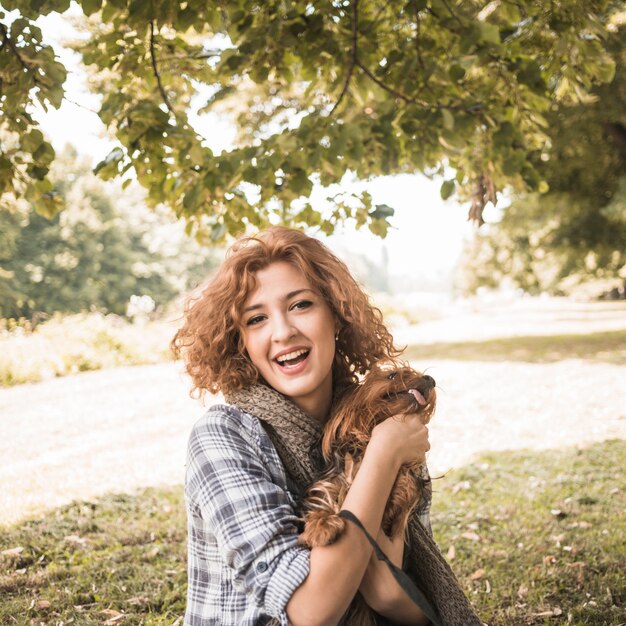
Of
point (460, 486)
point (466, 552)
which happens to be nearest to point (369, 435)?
point (466, 552)

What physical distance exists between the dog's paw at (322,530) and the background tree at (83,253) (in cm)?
3352

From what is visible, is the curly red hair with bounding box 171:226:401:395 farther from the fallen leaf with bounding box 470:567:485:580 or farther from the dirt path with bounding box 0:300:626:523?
the dirt path with bounding box 0:300:626:523

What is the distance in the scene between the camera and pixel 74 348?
14195mm

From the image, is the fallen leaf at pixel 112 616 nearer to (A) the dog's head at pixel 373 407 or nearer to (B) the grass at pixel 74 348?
(A) the dog's head at pixel 373 407

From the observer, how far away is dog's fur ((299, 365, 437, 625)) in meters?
2.04

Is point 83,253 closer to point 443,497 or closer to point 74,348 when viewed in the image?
point 74,348

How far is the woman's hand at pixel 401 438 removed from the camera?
6.50 feet

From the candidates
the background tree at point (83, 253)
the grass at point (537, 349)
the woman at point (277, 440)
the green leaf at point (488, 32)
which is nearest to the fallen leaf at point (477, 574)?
→ the woman at point (277, 440)

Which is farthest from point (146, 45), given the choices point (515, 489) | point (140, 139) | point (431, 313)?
point (431, 313)

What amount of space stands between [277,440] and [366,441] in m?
0.32

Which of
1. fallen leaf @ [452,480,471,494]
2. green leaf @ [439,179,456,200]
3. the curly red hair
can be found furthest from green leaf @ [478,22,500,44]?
fallen leaf @ [452,480,471,494]

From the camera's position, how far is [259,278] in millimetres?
2361

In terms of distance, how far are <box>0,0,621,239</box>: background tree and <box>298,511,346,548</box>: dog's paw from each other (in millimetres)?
2161

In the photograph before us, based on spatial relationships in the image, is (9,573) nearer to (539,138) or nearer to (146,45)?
(146,45)
